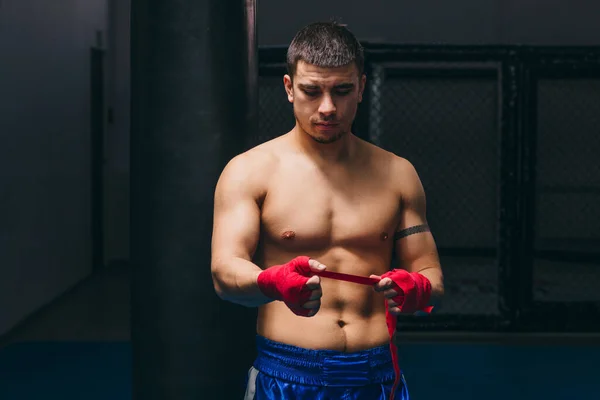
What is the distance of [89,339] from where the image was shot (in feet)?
19.3

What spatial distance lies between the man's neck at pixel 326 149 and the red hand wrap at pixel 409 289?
37 cm

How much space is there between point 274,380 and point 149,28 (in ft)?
3.76

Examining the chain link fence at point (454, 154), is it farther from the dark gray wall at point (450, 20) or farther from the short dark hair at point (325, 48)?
the short dark hair at point (325, 48)

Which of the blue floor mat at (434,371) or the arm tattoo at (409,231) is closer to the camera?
Answer: the arm tattoo at (409,231)

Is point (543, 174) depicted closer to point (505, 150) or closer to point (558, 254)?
point (558, 254)

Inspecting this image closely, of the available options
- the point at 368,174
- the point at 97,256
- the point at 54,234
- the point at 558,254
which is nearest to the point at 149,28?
the point at 368,174

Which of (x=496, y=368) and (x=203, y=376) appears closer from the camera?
(x=203, y=376)

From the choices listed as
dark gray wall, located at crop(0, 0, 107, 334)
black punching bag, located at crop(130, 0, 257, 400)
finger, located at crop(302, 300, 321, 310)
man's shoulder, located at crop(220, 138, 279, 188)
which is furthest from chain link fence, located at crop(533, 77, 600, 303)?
finger, located at crop(302, 300, 321, 310)

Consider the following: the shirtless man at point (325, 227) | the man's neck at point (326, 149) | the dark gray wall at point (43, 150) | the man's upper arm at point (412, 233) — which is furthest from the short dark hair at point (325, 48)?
the dark gray wall at point (43, 150)

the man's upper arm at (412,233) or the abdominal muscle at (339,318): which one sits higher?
the man's upper arm at (412,233)

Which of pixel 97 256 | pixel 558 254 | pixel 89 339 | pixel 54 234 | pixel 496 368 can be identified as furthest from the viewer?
pixel 558 254

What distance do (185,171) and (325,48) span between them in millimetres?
739

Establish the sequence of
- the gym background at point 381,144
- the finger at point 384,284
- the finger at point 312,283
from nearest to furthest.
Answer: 1. the finger at point 312,283
2. the finger at point 384,284
3. the gym background at point 381,144

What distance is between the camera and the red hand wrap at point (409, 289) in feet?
6.37
